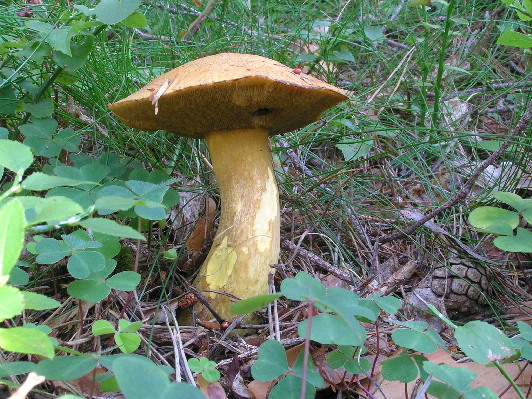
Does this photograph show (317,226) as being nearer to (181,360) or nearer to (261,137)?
(261,137)

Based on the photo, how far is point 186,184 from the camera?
2299 mm

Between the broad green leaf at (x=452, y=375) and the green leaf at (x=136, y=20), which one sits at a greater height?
the green leaf at (x=136, y=20)

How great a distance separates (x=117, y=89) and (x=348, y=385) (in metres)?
1.66

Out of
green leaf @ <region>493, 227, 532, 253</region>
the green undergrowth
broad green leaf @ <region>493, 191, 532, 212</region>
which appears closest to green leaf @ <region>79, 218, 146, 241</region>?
the green undergrowth

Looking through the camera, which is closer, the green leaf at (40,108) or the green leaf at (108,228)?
the green leaf at (108,228)

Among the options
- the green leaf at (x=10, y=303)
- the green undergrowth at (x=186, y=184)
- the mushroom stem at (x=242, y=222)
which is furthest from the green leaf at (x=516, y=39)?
the green leaf at (x=10, y=303)

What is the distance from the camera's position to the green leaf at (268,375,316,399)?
3.48ft

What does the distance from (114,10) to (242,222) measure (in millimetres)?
882

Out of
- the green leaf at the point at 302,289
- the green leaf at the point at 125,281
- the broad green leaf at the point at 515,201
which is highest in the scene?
the green leaf at the point at 302,289

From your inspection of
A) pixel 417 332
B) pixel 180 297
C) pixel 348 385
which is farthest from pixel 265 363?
pixel 180 297

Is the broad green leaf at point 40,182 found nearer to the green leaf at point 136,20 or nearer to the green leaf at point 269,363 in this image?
the green leaf at point 269,363

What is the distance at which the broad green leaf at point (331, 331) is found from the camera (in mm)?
1057

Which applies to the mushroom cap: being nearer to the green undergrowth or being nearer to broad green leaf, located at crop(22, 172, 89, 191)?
the green undergrowth

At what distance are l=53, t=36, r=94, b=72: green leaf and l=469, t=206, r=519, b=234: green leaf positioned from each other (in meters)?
1.58
